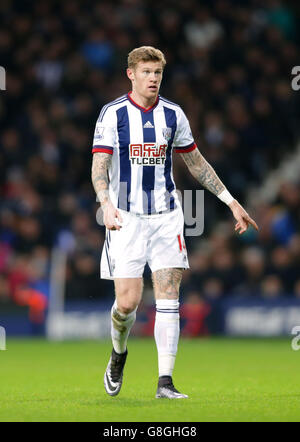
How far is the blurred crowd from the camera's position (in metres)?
15.6

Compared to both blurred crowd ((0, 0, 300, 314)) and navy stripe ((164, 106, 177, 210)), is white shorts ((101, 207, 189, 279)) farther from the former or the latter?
blurred crowd ((0, 0, 300, 314))

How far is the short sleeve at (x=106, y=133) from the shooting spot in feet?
23.9

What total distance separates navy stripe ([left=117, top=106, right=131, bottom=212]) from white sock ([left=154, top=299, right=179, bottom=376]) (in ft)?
2.54

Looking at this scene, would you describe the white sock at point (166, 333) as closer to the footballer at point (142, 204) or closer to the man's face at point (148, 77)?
the footballer at point (142, 204)

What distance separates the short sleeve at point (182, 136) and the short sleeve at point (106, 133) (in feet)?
1.61

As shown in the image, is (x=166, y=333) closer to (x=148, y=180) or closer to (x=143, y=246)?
(x=143, y=246)

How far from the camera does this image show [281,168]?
18.0m

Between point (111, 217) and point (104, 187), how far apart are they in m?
0.43

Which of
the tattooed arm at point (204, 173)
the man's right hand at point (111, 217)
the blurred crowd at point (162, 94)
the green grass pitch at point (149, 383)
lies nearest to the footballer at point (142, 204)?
the tattooed arm at point (204, 173)

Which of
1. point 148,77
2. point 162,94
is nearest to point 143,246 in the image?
point 148,77
